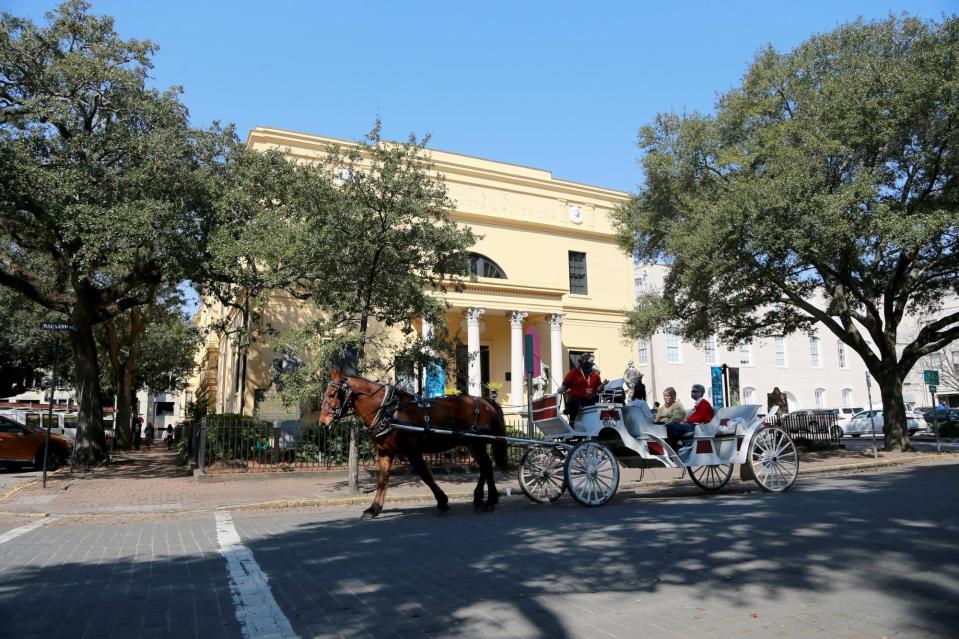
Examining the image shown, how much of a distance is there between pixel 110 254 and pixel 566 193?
25616 millimetres

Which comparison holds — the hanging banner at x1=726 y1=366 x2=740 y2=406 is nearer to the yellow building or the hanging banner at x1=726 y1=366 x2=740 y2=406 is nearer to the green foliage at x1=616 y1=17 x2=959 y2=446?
the yellow building

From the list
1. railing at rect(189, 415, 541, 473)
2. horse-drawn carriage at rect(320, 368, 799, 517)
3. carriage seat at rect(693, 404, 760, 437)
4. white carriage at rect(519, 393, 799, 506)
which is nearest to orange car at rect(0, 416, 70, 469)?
railing at rect(189, 415, 541, 473)

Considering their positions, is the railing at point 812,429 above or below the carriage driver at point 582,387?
below

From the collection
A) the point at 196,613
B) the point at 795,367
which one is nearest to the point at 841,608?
the point at 196,613

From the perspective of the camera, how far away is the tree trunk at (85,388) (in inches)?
788

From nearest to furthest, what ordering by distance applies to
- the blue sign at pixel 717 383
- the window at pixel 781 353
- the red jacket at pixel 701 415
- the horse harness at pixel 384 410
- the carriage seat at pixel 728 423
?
the horse harness at pixel 384 410 → the carriage seat at pixel 728 423 → the red jacket at pixel 701 415 → the blue sign at pixel 717 383 → the window at pixel 781 353

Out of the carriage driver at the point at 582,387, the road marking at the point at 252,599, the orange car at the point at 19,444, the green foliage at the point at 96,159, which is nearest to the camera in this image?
the road marking at the point at 252,599

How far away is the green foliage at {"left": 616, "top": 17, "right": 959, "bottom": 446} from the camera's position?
54.4 ft

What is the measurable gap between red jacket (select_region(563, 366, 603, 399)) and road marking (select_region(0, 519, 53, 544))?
26.8 feet

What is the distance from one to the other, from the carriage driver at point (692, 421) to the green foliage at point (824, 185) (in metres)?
6.81

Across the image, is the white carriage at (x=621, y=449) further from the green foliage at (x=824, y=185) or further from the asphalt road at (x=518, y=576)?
the green foliage at (x=824, y=185)

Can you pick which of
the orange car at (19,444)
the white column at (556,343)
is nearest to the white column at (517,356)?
the white column at (556,343)

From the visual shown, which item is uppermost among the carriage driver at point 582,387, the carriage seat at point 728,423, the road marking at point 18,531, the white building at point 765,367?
the white building at point 765,367

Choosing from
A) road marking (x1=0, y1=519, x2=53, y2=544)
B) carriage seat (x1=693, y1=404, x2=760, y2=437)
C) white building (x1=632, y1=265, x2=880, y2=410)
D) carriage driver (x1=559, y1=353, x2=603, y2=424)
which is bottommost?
road marking (x1=0, y1=519, x2=53, y2=544)
